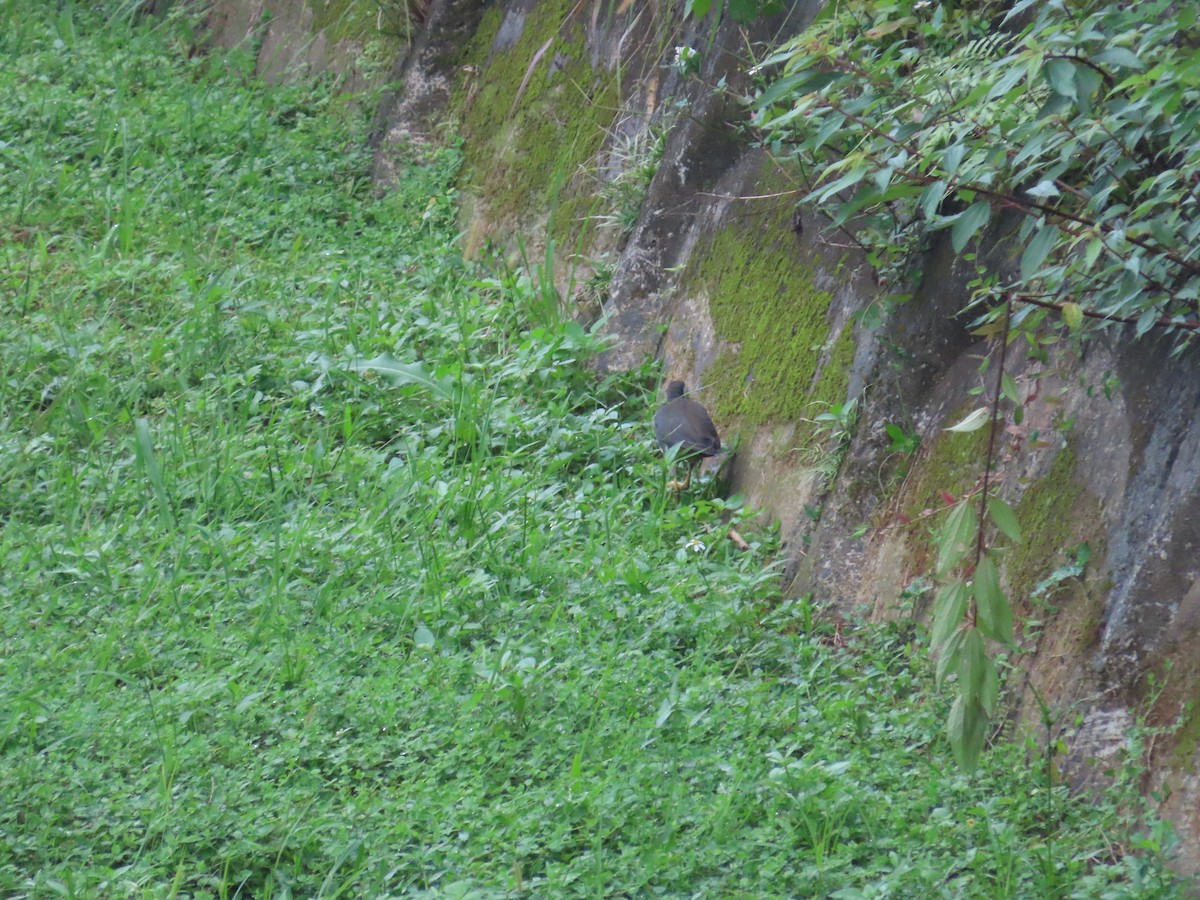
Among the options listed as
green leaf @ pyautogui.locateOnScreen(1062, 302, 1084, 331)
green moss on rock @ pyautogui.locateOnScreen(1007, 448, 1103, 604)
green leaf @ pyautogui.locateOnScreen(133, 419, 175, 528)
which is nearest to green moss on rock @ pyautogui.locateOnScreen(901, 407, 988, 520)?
green moss on rock @ pyautogui.locateOnScreen(1007, 448, 1103, 604)

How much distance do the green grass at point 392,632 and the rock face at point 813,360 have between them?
0.75ft

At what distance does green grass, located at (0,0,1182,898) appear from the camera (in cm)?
297

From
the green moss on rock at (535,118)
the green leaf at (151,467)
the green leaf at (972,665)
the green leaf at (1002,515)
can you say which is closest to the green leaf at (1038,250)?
the green leaf at (1002,515)

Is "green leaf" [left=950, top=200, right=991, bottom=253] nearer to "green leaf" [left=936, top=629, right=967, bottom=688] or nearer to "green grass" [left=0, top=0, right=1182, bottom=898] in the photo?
"green leaf" [left=936, top=629, right=967, bottom=688]

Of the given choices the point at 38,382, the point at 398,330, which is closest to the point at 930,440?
the point at 398,330

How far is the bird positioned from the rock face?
165 mm

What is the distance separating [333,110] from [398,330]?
8.84ft

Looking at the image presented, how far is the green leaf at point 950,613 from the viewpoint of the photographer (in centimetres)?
284

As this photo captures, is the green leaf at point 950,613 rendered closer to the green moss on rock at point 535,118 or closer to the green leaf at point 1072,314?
the green leaf at point 1072,314

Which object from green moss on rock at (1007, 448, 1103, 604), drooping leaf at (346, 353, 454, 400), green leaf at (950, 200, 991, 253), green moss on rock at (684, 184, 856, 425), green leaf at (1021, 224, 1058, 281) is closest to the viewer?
green leaf at (1021, 224, 1058, 281)

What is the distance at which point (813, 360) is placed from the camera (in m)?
4.54

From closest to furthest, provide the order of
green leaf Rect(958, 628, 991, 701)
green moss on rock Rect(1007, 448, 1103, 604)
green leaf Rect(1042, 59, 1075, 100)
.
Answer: green leaf Rect(1042, 59, 1075, 100) < green leaf Rect(958, 628, 991, 701) < green moss on rock Rect(1007, 448, 1103, 604)

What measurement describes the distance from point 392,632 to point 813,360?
180 cm

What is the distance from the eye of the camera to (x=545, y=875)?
296cm
